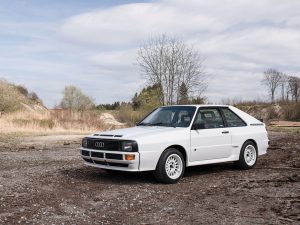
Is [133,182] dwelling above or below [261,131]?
below

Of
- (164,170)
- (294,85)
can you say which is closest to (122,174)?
(164,170)

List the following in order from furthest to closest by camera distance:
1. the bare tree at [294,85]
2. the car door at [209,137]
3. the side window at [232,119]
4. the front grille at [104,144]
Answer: the bare tree at [294,85], the side window at [232,119], the car door at [209,137], the front grille at [104,144]

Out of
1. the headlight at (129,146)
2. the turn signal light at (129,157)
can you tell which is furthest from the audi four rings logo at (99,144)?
the turn signal light at (129,157)

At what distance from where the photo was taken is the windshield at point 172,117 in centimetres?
1034

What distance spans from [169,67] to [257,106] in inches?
792

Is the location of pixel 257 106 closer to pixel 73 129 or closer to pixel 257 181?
pixel 73 129

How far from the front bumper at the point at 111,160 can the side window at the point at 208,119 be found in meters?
1.92

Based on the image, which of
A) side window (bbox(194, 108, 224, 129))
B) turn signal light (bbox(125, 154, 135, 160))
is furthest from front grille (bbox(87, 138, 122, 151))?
side window (bbox(194, 108, 224, 129))

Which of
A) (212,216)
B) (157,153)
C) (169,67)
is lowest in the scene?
(212,216)

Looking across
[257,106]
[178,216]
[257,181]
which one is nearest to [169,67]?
[257,106]

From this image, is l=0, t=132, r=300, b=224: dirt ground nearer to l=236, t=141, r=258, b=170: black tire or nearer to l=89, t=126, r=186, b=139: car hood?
l=236, t=141, r=258, b=170: black tire

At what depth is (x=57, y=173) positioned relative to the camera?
10.5 metres

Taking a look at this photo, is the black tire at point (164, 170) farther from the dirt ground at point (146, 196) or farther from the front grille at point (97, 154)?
the front grille at point (97, 154)

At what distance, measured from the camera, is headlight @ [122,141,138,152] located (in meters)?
9.03
